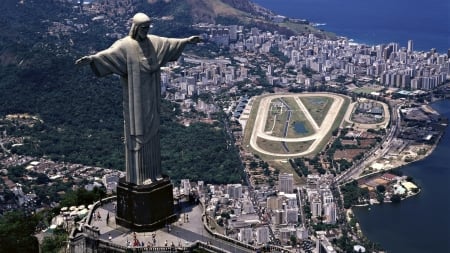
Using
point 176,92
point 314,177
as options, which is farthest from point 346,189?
point 176,92

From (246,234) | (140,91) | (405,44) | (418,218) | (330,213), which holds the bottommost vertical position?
(418,218)

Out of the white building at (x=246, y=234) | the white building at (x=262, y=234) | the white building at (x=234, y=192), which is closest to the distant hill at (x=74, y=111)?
the white building at (x=234, y=192)

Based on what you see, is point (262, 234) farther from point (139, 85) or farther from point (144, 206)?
point (139, 85)

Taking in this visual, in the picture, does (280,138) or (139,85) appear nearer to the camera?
(139,85)

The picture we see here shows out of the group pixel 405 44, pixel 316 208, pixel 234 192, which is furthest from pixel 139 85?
pixel 405 44

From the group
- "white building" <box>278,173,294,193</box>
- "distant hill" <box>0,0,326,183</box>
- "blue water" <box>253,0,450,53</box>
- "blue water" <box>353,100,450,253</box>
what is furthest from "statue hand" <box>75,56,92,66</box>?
"blue water" <box>253,0,450,53</box>

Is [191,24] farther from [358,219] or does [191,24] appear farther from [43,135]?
[358,219]

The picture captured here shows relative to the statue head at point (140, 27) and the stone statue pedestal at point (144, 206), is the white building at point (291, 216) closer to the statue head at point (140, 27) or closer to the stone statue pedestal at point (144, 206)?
the stone statue pedestal at point (144, 206)

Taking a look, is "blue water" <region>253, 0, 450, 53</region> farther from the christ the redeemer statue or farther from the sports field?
the christ the redeemer statue
